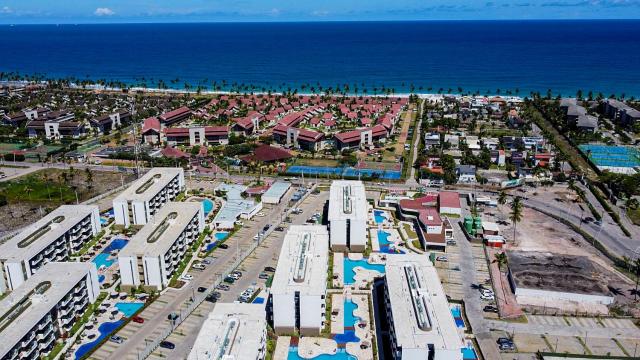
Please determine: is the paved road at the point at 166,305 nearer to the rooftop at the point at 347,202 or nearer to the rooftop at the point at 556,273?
the rooftop at the point at 347,202

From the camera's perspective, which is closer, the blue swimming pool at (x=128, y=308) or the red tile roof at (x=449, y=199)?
the blue swimming pool at (x=128, y=308)

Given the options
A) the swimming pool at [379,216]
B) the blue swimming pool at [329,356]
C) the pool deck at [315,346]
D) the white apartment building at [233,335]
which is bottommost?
the blue swimming pool at [329,356]

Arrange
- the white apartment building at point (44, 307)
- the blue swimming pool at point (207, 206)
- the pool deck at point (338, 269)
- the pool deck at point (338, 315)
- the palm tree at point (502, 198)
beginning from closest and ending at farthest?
the white apartment building at point (44, 307), the pool deck at point (338, 315), the pool deck at point (338, 269), the blue swimming pool at point (207, 206), the palm tree at point (502, 198)

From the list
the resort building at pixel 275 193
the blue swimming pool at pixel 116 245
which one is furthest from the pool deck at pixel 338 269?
the blue swimming pool at pixel 116 245

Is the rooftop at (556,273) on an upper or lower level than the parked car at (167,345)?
upper

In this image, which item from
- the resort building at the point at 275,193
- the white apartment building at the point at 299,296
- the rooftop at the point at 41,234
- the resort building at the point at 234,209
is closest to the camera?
the white apartment building at the point at 299,296

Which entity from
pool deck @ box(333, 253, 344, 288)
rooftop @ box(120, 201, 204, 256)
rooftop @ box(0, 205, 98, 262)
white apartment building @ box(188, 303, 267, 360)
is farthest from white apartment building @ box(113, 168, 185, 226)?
white apartment building @ box(188, 303, 267, 360)
